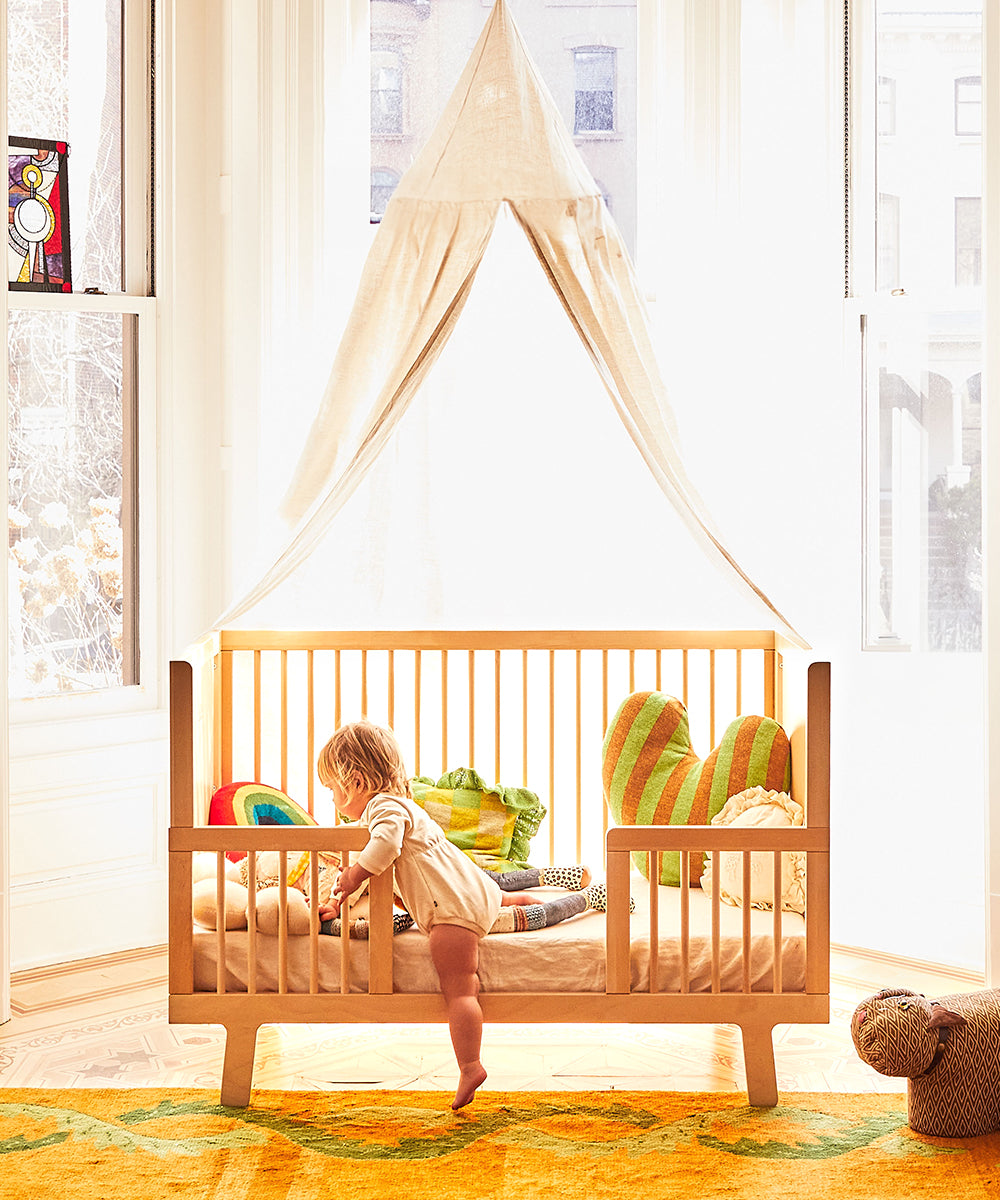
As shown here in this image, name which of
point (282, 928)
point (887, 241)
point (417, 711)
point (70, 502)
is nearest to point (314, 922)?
point (282, 928)

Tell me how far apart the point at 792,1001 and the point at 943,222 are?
2043 mm

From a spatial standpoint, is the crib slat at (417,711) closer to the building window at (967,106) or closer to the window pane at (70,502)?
the window pane at (70,502)

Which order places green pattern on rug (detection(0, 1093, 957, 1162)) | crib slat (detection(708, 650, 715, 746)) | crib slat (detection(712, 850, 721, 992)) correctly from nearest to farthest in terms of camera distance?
green pattern on rug (detection(0, 1093, 957, 1162)), crib slat (detection(712, 850, 721, 992)), crib slat (detection(708, 650, 715, 746))

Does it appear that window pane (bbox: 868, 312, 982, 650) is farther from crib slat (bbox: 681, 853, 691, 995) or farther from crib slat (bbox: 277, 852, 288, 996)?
crib slat (bbox: 277, 852, 288, 996)

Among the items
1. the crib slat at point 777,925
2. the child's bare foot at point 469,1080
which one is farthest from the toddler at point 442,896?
the crib slat at point 777,925

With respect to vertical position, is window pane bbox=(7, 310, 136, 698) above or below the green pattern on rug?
above

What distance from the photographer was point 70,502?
3.54m

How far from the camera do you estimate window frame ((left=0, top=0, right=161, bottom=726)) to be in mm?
3605

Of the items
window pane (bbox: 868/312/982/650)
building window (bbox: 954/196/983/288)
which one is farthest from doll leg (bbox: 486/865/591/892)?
building window (bbox: 954/196/983/288)

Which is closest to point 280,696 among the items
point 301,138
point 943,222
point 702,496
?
point 702,496

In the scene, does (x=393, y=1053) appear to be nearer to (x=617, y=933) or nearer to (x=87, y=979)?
(x=617, y=933)

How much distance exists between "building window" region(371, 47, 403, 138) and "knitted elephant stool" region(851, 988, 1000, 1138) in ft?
8.29

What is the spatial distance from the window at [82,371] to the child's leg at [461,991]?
1.57 m

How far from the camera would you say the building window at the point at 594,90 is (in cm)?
354
